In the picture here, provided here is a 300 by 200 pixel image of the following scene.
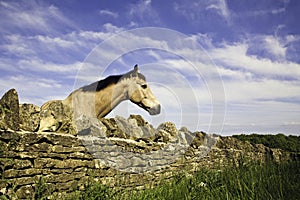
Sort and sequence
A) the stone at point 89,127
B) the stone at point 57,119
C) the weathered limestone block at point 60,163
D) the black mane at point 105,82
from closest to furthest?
1. the weathered limestone block at point 60,163
2. the stone at point 57,119
3. the stone at point 89,127
4. the black mane at point 105,82

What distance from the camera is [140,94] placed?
24.9 ft

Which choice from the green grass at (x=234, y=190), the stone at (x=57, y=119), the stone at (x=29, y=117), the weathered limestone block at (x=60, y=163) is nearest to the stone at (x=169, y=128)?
the green grass at (x=234, y=190)

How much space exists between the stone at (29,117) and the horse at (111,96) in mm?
1727

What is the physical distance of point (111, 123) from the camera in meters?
5.50

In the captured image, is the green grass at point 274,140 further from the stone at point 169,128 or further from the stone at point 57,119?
the stone at point 57,119

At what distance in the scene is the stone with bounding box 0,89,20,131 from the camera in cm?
356

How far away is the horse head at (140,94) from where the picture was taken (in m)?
7.52

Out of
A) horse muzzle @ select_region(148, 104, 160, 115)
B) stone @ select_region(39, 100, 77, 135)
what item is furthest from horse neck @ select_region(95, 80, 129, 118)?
stone @ select_region(39, 100, 77, 135)

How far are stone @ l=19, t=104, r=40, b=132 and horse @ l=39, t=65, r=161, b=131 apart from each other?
173cm

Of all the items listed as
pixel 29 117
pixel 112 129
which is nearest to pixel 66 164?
pixel 29 117

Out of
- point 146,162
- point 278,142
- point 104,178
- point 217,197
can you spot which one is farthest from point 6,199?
point 278,142

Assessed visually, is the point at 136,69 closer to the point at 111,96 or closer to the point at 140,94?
the point at 140,94

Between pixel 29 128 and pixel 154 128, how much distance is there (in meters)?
3.80

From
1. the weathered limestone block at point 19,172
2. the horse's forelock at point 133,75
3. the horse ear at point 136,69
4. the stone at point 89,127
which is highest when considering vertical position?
the horse ear at point 136,69
